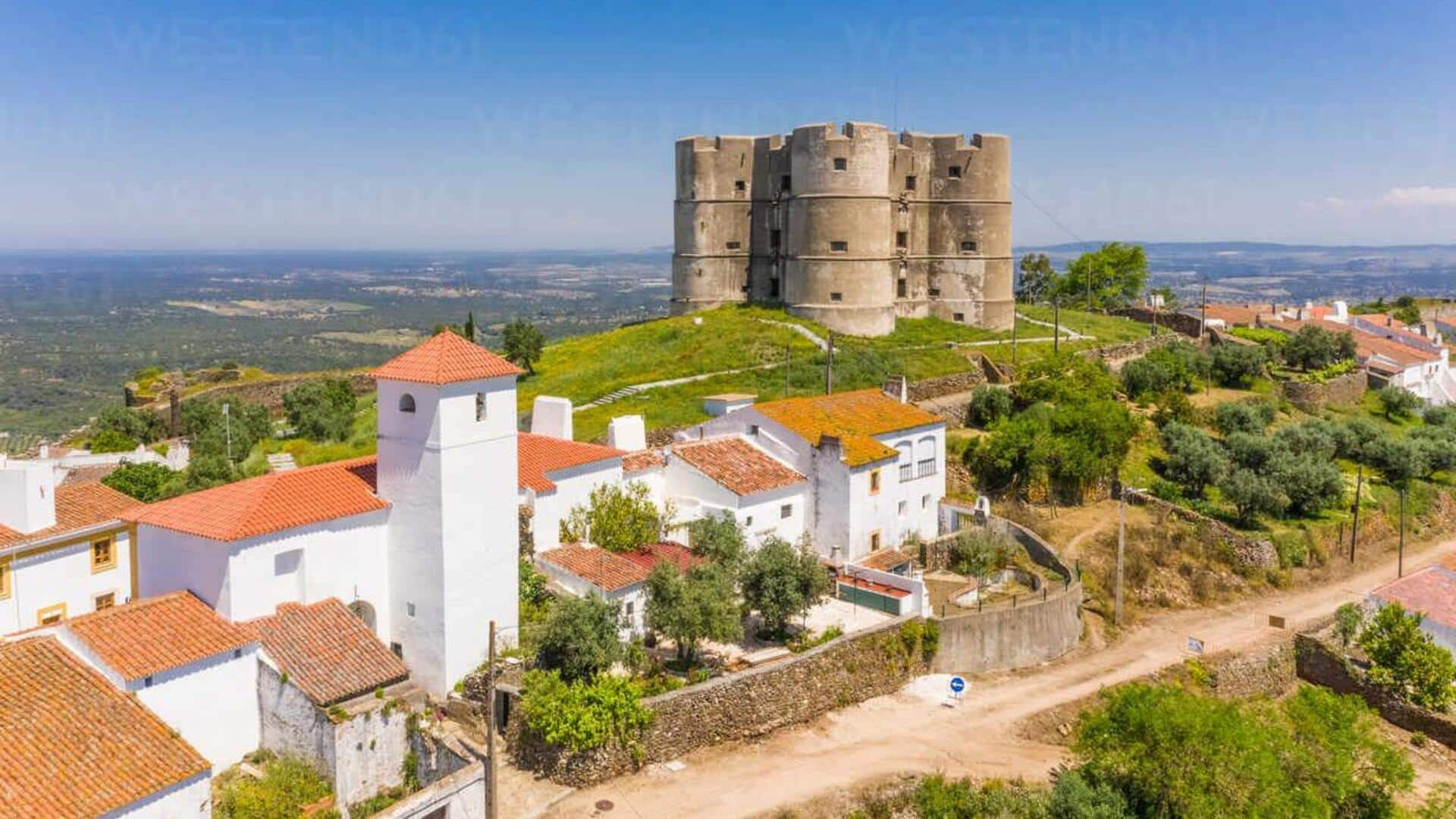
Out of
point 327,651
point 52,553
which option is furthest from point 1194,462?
point 52,553

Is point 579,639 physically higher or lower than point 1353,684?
higher

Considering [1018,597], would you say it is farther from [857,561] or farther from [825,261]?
→ [825,261]

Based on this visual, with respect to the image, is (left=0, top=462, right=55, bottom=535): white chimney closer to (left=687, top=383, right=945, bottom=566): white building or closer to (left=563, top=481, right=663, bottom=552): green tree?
(left=563, top=481, right=663, bottom=552): green tree

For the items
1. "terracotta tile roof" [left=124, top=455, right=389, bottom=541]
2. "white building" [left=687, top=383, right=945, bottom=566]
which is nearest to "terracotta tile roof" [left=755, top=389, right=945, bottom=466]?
"white building" [left=687, top=383, right=945, bottom=566]

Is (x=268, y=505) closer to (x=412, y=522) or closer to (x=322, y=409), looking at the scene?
(x=412, y=522)

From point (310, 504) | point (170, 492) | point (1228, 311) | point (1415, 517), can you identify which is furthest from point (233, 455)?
point (1228, 311)
